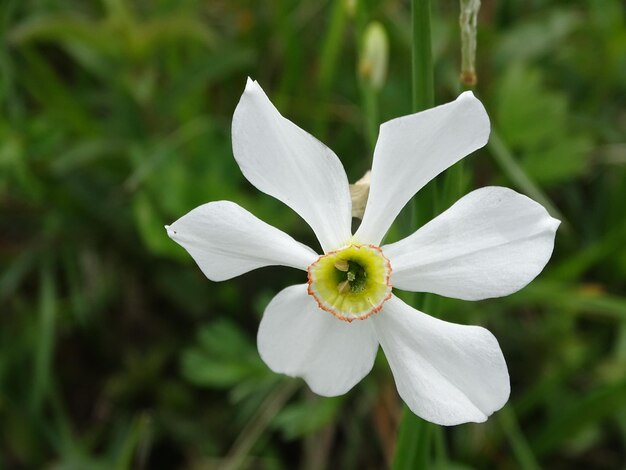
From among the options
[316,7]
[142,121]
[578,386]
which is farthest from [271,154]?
[316,7]

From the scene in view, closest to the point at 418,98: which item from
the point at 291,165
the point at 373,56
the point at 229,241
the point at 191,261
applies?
the point at 291,165

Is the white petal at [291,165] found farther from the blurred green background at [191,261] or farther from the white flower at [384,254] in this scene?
the blurred green background at [191,261]

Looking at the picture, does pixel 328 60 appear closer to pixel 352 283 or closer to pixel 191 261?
pixel 191 261

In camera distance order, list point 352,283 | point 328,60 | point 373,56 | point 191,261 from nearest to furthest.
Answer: point 352,283, point 373,56, point 191,261, point 328,60

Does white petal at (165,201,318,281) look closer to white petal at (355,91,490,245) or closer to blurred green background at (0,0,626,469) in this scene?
white petal at (355,91,490,245)

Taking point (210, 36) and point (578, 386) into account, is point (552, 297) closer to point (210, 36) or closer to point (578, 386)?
point (578, 386)

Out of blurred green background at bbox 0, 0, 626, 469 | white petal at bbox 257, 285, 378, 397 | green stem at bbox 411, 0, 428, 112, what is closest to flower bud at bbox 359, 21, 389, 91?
blurred green background at bbox 0, 0, 626, 469

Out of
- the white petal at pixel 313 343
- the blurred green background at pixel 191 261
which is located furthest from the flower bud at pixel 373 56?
the white petal at pixel 313 343
